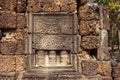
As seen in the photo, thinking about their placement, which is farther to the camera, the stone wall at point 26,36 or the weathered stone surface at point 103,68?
the weathered stone surface at point 103,68

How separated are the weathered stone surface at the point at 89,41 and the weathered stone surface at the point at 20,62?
1313mm

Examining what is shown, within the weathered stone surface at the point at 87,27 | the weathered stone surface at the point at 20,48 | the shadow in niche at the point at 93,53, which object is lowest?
the shadow in niche at the point at 93,53

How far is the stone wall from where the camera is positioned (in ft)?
19.7

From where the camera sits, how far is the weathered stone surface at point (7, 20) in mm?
6004

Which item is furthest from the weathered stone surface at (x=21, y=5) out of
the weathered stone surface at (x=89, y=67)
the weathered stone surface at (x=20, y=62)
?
the weathered stone surface at (x=89, y=67)

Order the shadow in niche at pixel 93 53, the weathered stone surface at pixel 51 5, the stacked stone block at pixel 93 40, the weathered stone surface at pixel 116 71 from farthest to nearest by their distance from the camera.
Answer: the weathered stone surface at pixel 116 71
the shadow in niche at pixel 93 53
the stacked stone block at pixel 93 40
the weathered stone surface at pixel 51 5

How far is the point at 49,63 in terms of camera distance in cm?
614

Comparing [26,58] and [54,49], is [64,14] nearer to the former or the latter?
[54,49]

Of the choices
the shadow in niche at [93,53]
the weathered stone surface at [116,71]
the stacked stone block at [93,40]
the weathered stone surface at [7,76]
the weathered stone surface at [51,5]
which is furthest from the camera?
the weathered stone surface at [116,71]

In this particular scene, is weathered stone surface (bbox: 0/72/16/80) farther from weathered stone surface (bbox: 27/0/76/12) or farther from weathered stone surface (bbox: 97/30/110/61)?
weathered stone surface (bbox: 97/30/110/61)

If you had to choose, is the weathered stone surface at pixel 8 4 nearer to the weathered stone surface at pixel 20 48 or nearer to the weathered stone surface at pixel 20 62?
the weathered stone surface at pixel 20 48

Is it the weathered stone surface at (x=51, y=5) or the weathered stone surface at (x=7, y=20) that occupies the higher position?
the weathered stone surface at (x=51, y=5)

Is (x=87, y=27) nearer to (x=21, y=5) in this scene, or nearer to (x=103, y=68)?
(x=103, y=68)

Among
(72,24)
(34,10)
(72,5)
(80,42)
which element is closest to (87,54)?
(80,42)
